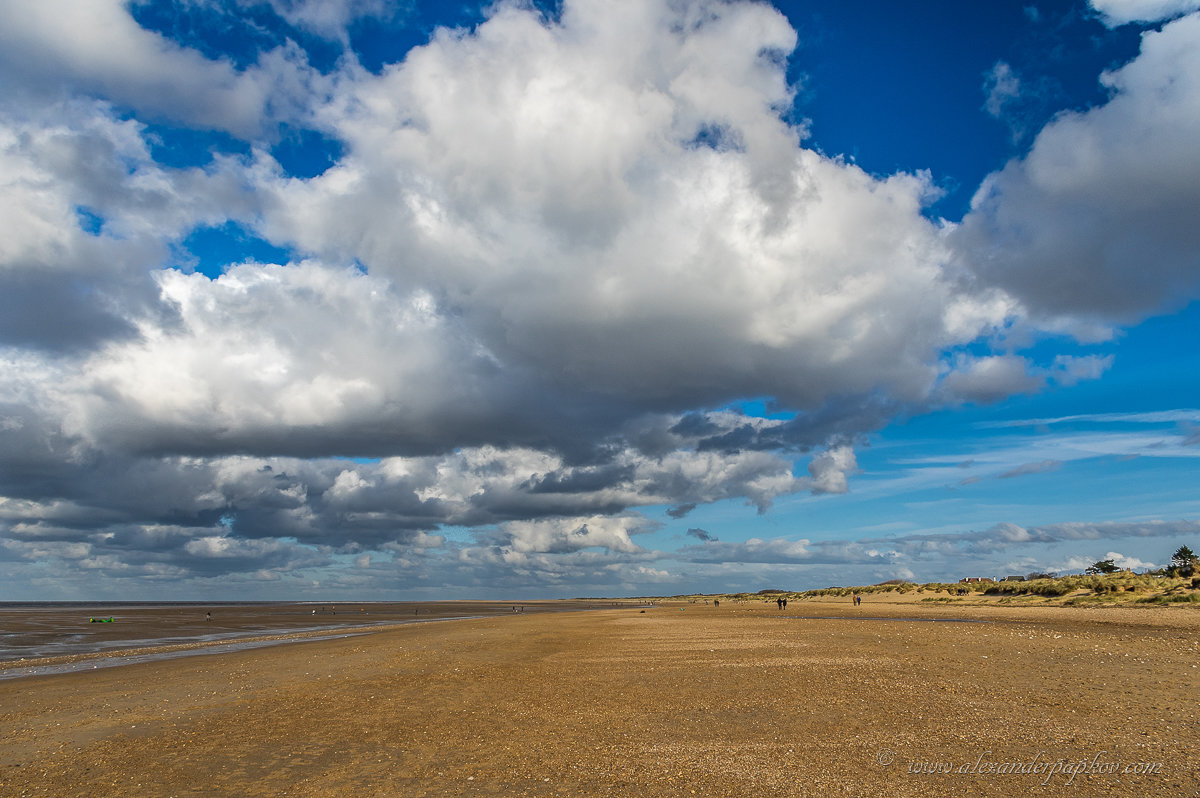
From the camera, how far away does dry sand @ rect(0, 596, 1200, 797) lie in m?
10.6

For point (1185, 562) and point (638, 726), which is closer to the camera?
point (638, 726)

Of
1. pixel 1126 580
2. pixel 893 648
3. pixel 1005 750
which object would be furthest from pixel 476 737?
pixel 1126 580

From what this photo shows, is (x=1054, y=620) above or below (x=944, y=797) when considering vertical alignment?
below

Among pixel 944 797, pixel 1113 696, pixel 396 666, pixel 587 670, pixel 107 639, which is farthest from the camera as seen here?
pixel 107 639

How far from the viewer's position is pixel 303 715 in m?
16.6

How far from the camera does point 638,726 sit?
46.5 ft

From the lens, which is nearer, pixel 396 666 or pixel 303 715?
pixel 303 715

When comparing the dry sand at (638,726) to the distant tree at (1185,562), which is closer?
the dry sand at (638,726)

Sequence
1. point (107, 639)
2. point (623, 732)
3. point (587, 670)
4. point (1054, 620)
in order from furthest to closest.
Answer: point (107, 639), point (1054, 620), point (587, 670), point (623, 732)

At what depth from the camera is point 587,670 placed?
23.4 meters

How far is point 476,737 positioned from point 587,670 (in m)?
10.2

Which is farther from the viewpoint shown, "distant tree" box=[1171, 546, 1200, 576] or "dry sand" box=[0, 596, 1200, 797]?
"distant tree" box=[1171, 546, 1200, 576]

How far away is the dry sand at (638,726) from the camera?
34.9 ft

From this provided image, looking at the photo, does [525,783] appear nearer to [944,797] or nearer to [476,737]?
[476,737]
